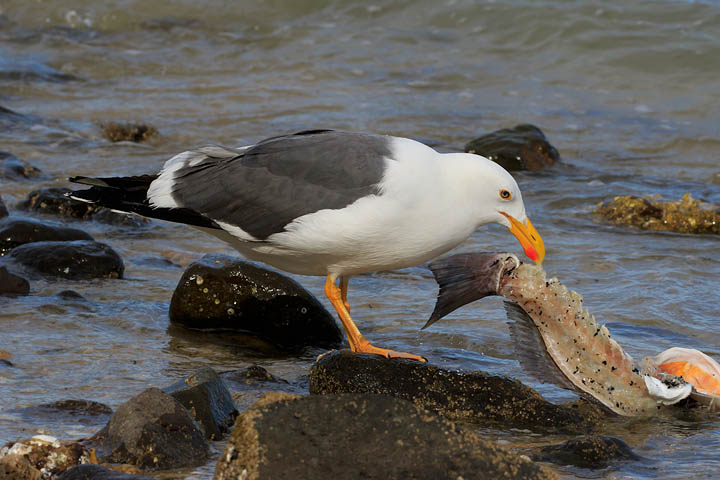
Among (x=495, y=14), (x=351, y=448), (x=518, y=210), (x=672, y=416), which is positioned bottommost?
(x=672, y=416)

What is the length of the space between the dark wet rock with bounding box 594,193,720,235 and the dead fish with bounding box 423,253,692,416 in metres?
3.94

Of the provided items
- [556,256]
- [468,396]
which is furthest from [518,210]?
[556,256]

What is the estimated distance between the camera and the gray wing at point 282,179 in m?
4.87

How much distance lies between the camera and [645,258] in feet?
24.9

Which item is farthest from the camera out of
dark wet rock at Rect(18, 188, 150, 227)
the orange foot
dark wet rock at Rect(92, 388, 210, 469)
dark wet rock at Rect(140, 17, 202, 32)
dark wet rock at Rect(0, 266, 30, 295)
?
dark wet rock at Rect(140, 17, 202, 32)

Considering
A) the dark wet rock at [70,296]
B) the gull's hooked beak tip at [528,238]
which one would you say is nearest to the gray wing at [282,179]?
the gull's hooked beak tip at [528,238]

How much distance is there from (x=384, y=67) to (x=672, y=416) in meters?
11.4

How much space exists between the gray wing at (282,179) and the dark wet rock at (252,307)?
0.65 m

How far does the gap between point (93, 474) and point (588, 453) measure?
6.25ft

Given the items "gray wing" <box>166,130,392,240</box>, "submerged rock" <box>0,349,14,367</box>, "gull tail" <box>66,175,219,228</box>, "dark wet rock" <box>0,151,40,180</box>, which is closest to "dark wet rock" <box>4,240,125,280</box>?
"gull tail" <box>66,175,219,228</box>

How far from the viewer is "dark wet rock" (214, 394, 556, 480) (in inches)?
118

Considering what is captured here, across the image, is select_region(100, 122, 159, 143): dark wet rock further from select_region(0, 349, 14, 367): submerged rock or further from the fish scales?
the fish scales

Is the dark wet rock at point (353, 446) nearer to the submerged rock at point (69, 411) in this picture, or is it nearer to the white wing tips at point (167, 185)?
the submerged rock at point (69, 411)

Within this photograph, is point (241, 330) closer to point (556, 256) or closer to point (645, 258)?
point (556, 256)
